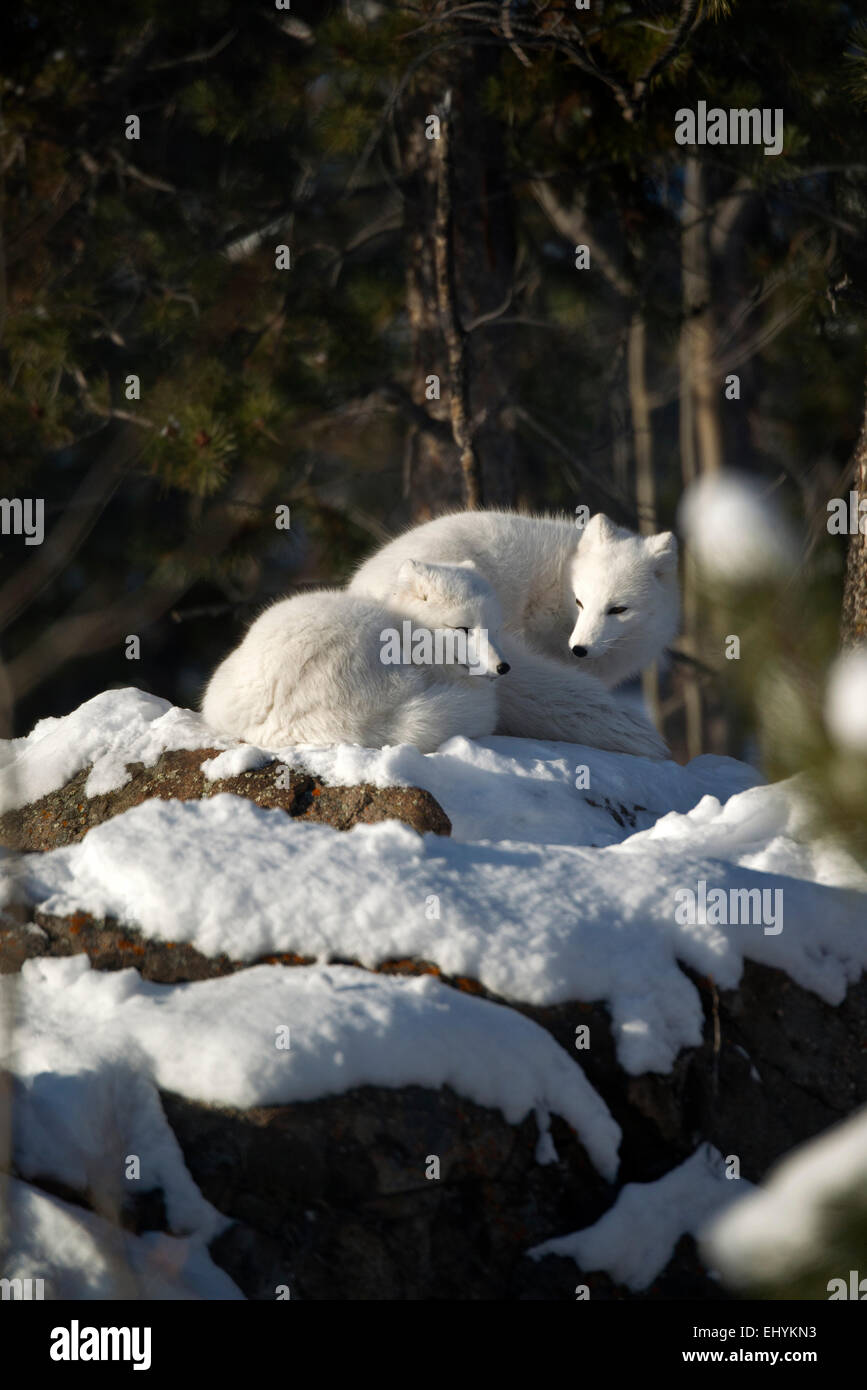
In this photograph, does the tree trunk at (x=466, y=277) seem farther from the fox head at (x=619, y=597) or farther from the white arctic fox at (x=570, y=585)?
the fox head at (x=619, y=597)

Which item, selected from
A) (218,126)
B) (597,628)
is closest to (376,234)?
(218,126)

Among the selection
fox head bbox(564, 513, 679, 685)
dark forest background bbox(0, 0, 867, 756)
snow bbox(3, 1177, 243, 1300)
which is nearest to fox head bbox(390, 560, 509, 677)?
fox head bbox(564, 513, 679, 685)

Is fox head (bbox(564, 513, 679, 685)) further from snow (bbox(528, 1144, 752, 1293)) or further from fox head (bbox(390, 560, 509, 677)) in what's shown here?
snow (bbox(528, 1144, 752, 1293))

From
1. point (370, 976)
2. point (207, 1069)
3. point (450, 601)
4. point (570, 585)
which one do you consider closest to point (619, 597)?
point (570, 585)

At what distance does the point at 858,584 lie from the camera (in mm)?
4320

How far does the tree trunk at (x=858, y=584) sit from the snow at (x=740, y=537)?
2689mm

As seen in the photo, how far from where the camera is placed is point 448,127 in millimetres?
7480

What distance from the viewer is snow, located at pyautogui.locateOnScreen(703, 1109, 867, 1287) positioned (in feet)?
5.54

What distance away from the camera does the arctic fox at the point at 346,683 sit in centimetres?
427

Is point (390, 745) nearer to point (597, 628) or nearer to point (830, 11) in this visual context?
point (597, 628)

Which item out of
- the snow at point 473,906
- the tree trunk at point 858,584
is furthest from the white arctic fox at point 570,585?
the snow at point 473,906

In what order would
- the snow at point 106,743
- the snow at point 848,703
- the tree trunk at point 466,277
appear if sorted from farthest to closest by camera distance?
the tree trunk at point 466,277 → the snow at point 106,743 → the snow at point 848,703

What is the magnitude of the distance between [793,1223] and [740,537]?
0.95 metres

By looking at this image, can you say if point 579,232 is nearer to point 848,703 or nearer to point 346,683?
point 346,683
